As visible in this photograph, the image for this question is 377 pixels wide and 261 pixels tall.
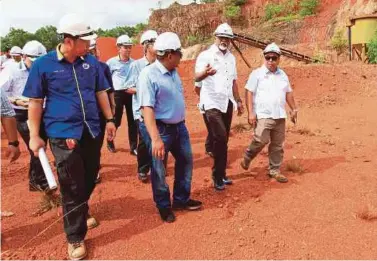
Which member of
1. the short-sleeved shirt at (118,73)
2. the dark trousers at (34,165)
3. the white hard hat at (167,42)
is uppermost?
the white hard hat at (167,42)

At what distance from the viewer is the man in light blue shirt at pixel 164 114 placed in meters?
3.63

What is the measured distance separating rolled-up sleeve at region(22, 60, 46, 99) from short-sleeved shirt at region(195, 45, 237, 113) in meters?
1.94

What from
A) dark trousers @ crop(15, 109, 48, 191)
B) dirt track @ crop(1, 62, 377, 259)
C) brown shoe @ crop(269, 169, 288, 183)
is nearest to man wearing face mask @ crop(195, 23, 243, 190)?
dirt track @ crop(1, 62, 377, 259)

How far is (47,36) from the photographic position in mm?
53656

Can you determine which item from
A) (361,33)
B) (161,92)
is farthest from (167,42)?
(361,33)

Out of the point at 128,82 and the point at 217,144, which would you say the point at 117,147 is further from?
the point at 217,144

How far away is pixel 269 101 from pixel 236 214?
61.6 inches

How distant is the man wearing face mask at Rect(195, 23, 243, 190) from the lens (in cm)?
459

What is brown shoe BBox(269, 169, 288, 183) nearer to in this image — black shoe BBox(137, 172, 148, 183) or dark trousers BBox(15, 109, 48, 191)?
black shoe BBox(137, 172, 148, 183)

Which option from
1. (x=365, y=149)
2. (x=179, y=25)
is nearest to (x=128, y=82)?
(x=365, y=149)

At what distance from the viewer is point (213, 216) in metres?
4.05

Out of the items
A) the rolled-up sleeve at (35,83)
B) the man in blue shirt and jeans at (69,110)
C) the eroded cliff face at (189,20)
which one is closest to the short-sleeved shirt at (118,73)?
the man in blue shirt and jeans at (69,110)

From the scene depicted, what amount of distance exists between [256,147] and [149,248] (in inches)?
86.8

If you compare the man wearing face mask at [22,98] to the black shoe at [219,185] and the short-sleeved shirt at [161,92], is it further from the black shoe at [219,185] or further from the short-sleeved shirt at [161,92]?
the black shoe at [219,185]
